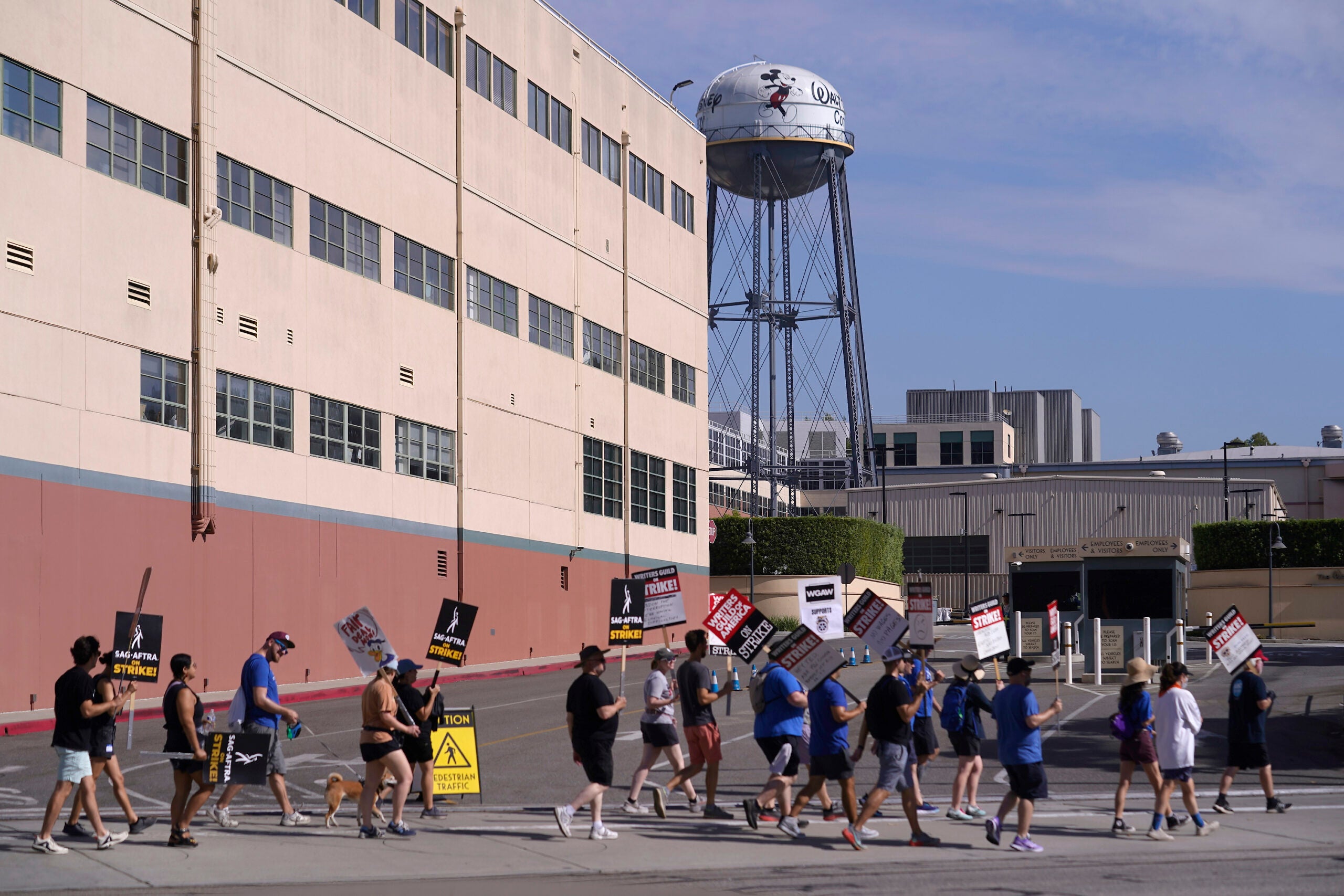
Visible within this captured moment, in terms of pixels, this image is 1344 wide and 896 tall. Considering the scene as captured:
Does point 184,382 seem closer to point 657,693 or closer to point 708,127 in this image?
point 657,693

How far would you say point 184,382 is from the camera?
3156 centimetres

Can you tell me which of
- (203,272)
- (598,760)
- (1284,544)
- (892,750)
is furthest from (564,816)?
(1284,544)

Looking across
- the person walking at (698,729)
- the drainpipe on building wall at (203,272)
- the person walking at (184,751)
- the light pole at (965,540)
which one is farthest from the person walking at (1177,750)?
the light pole at (965,540)

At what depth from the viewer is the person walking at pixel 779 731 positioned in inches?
579

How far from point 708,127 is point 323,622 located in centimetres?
4581

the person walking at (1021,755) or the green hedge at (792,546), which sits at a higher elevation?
the green hedge at (792,546)

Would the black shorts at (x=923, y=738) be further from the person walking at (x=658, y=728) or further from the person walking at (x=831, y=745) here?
the person walking at (x=658, y=728)

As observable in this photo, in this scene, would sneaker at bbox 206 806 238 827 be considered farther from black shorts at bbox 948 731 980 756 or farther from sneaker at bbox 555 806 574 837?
black shorts at bbox 948 731 980 756

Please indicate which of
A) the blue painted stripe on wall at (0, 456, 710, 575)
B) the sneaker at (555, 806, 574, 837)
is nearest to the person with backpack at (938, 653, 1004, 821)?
the sneaker at (555, 806, 574, 837)

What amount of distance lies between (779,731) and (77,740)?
6609mm

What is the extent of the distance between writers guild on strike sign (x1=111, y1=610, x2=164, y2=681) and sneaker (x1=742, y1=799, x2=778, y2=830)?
294 inches

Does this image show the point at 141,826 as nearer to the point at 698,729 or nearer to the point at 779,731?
the point at 698,729

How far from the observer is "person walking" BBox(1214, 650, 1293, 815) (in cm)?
1628

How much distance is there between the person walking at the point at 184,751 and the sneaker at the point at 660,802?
4619mm
